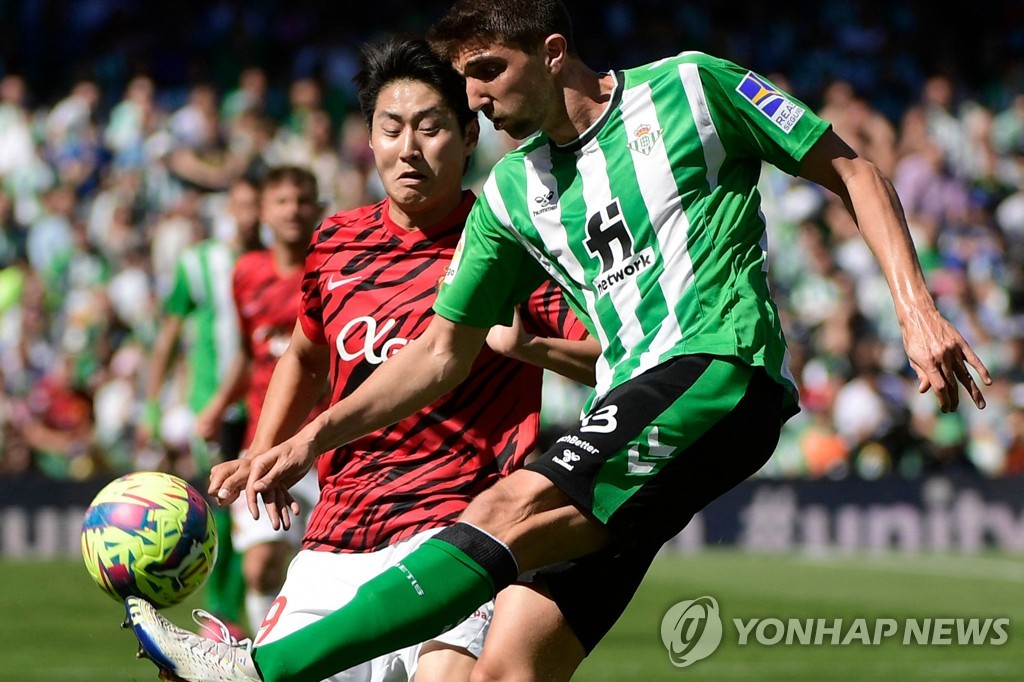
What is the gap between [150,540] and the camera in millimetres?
5328

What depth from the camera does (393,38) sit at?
240 inches

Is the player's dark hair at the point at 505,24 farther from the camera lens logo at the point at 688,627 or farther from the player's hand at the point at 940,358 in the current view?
the camera lens logo at the point at 688,627

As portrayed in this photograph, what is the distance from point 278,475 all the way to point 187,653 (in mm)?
734

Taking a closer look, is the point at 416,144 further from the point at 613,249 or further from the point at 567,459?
the point at 567,459

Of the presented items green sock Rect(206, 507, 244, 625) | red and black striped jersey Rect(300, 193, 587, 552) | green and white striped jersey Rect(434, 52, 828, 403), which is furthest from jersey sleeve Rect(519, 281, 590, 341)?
green sock Rect(206, 507, 244, 625)

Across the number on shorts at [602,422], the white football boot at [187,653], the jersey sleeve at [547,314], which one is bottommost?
the white football boot at [187,653]

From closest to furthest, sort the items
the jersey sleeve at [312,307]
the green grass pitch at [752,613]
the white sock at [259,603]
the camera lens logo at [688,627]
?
the jersey sleeve at [312,307], the camera lens logo at [688,627], the white sock at [259,603], the green grass pitch at [752,613]

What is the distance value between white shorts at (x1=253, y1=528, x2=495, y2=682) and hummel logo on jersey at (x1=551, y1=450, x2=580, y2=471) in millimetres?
917

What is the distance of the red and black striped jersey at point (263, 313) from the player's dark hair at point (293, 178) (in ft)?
1.47

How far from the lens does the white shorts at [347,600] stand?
5.48m

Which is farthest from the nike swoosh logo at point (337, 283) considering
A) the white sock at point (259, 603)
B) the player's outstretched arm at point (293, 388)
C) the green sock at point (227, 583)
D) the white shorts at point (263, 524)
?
the green sock at point (227, 583)

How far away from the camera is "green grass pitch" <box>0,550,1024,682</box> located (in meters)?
10.3

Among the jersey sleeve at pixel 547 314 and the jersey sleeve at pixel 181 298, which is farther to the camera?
the jersey sleeve at pixel 181 298

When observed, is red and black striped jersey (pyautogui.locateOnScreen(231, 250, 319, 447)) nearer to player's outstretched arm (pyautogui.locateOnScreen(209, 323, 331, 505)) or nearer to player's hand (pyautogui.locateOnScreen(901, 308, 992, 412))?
player's outstretched arm (pyautogui.locateOnScreen(209, 323, 331, 505))
